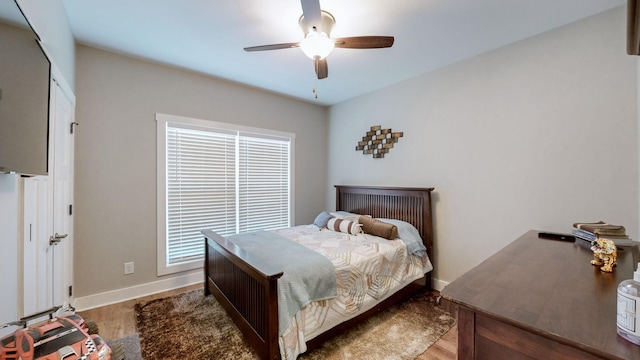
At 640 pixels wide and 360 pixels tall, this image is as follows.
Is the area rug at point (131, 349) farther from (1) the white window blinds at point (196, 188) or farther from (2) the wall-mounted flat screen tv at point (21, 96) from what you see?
(1) the white window blinds at point (196, 188)

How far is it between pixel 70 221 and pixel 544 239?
3.95 meters

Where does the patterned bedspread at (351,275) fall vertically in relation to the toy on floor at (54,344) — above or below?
below

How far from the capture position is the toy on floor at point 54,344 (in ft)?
2.51

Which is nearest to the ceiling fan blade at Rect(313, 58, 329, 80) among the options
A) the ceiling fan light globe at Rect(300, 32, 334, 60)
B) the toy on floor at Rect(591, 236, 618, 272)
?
the ceiling fan light globe at Rect(300, 32, 334, 60)

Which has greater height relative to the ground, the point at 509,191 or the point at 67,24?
the point at 67,24

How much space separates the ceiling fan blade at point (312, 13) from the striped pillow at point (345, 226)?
2065 mm

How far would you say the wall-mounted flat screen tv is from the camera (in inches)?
36.7

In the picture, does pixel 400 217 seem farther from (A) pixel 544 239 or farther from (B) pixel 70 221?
(B) pixel 70 221

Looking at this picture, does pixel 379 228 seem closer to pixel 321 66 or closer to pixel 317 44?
pixel 321 66

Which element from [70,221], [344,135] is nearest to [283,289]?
[70,221]

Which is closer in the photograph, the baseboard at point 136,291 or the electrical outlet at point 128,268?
the baseboard at point 136,291

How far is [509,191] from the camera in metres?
2.48

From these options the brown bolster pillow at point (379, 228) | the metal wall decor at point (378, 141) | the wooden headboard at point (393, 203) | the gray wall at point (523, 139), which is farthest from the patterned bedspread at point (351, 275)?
the metal wall decor at point (378, 141)

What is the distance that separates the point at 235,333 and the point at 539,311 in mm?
2148
